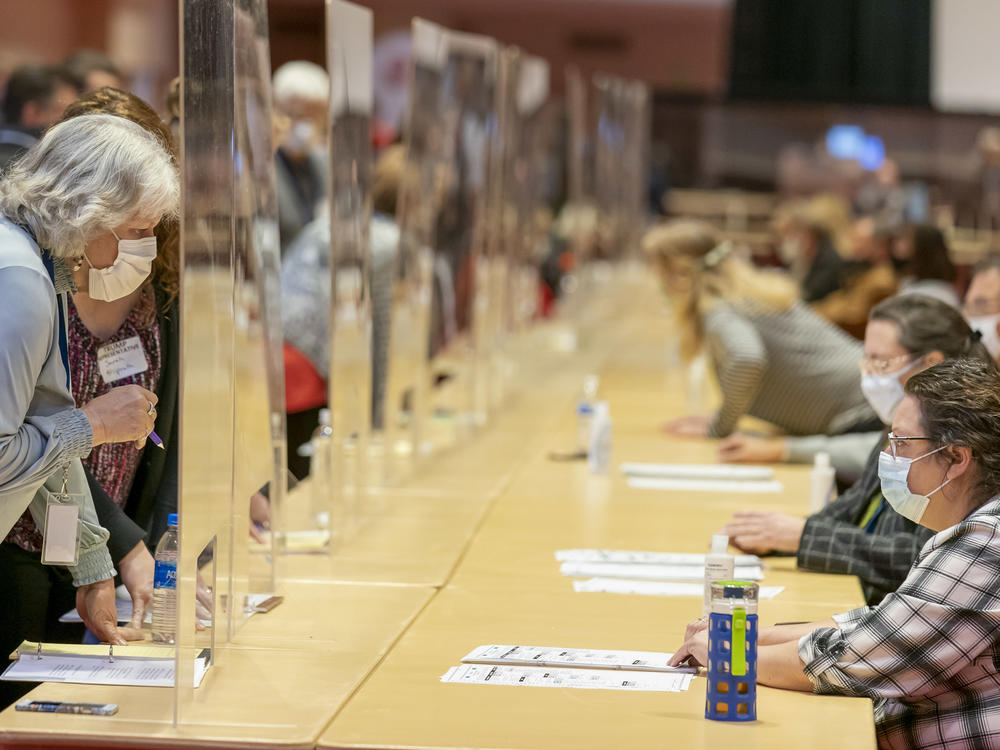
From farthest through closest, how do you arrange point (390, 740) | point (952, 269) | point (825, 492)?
point (952, 269), point (825, 492), point (390, 740)

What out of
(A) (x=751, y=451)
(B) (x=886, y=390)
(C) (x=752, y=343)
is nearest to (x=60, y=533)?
(B) (x=886, y=390)

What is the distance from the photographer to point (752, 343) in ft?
15.4

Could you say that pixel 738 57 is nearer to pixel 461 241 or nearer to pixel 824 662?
pixel 461 241

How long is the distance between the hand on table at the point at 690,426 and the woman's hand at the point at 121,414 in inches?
114

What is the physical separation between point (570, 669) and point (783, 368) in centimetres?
275

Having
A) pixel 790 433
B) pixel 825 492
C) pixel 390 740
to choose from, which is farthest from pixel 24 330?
pixel 790 433

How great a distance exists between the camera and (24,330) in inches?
81.9

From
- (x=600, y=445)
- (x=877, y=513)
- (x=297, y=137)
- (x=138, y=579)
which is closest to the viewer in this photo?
(x=138, y=579)

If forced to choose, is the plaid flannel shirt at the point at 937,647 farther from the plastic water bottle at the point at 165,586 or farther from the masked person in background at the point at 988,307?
the masked person in background at the point at 988,307

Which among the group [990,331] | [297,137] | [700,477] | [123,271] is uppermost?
[297,137]

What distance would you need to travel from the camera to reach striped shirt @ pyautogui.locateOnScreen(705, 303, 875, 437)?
4.66 metres

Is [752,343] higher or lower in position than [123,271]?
lower

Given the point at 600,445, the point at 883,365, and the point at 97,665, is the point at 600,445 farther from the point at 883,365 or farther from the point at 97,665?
the point at 97,665

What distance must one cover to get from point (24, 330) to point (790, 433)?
11.0ft
